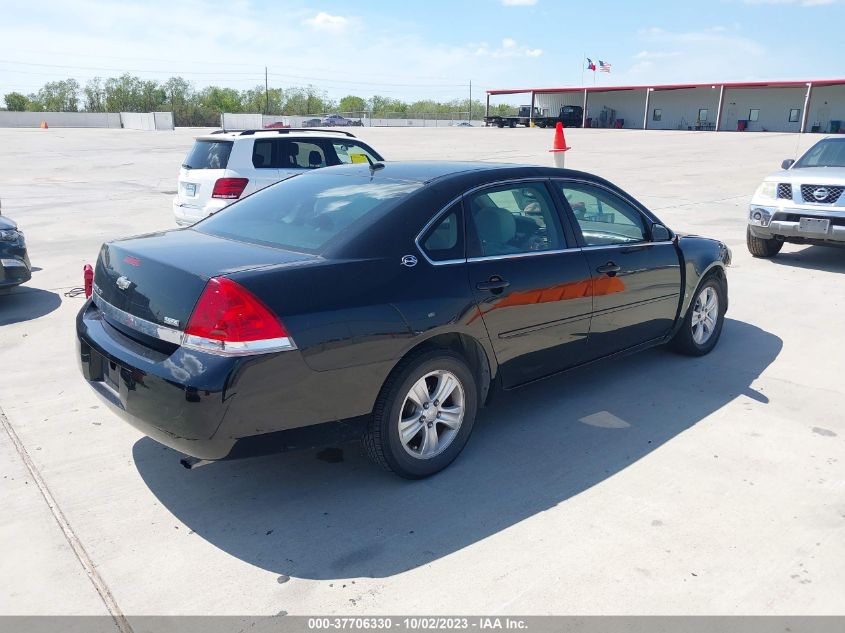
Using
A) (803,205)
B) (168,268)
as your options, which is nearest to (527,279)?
(168,268)

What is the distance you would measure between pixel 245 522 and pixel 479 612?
1.25m

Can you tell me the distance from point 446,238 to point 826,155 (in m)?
8.30

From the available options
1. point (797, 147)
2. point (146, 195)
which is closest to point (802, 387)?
point (146, 195)

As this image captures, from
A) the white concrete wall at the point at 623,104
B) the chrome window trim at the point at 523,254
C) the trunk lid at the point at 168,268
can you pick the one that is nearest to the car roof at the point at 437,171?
the chrome window trim at the point at 523,254

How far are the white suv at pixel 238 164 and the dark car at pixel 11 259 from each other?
252cm

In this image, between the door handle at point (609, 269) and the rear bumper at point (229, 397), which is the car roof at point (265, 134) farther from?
the rear bumper at point (229, 397)

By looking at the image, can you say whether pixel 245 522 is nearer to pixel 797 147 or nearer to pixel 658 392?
pixel 658 392

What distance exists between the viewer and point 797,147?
32781mm

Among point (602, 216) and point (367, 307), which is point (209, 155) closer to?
point (602, 216)

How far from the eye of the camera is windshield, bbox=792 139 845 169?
9625 millimetres

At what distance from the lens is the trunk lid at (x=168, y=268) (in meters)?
3.21

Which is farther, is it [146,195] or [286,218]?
[146,195]

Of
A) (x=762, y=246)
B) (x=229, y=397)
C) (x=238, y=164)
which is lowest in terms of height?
(x=762, y=246)

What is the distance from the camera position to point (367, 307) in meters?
3.38
